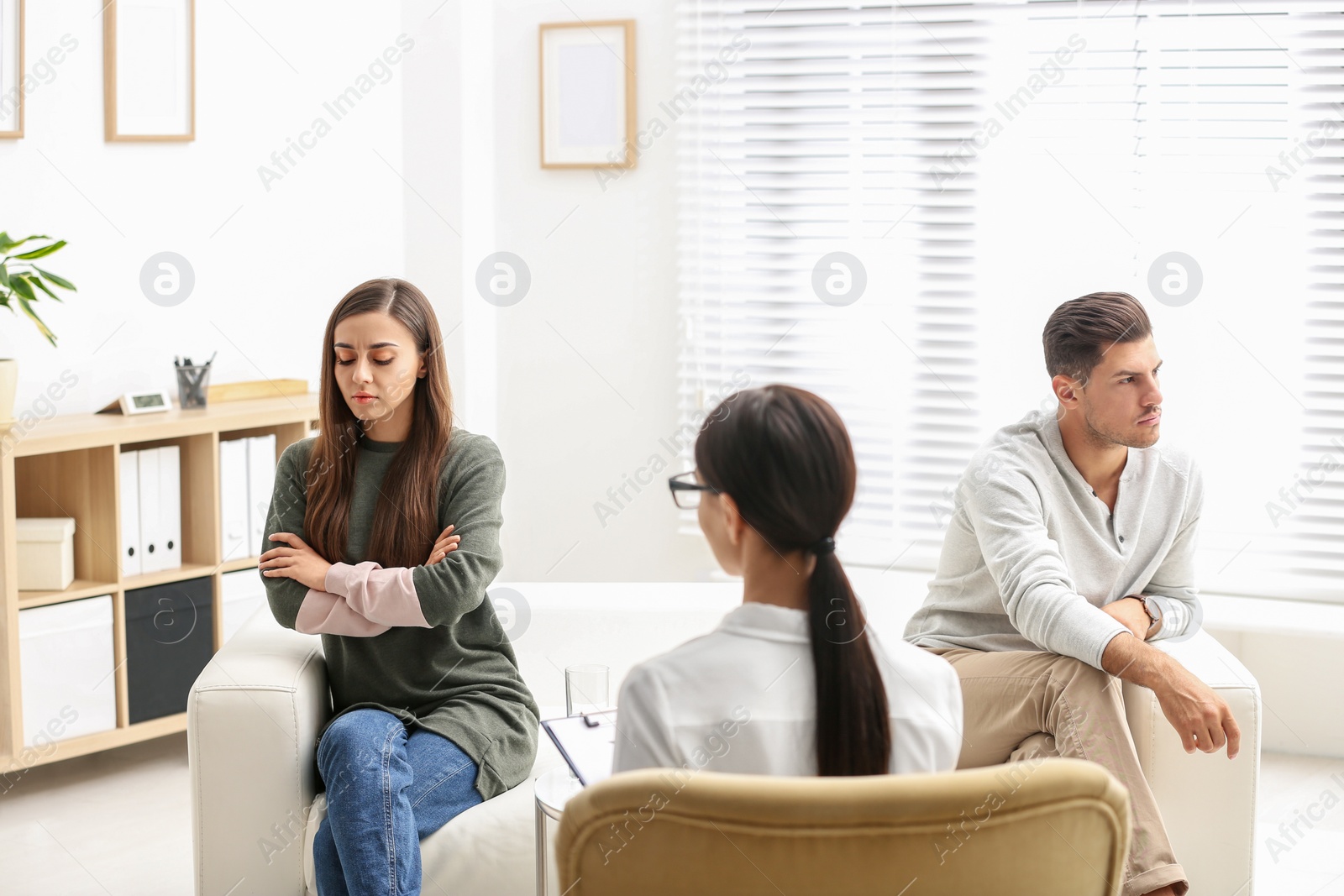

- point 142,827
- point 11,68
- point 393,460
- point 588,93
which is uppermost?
point 588,93

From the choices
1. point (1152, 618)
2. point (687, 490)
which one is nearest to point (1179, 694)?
point (1152, 618)

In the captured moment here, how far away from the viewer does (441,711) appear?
214 cm

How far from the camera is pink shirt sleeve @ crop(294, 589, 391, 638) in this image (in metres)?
2.12

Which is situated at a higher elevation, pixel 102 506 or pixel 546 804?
pixel 102 506

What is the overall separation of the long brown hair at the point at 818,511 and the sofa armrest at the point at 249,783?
111cm

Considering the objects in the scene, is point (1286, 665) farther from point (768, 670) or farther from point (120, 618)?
point (120, 618)

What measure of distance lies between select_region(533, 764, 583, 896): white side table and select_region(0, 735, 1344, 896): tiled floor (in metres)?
1.14

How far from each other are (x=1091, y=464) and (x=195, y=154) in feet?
8.36

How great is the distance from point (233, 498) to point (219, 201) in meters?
0.90

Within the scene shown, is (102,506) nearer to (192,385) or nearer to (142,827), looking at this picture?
(192,385)

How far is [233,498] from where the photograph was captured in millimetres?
3182

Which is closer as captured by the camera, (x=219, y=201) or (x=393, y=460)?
(x=393, y=460)

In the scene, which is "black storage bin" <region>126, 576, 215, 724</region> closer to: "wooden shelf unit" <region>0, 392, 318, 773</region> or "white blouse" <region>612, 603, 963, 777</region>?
"wooden shelf unit" <region>0, 392, 318, 773</region>

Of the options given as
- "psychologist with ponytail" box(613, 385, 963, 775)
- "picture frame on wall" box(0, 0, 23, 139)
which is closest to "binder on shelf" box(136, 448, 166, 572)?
"picture frame on wall" box(0, 0, 23, 139)
